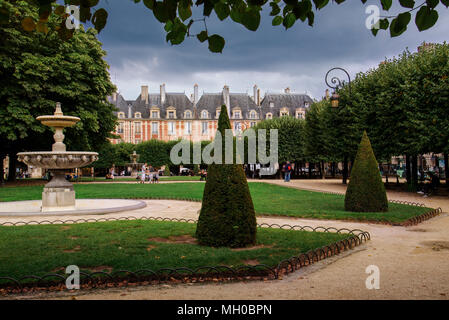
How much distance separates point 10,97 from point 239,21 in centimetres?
2217

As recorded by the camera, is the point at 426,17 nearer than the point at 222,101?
Yes

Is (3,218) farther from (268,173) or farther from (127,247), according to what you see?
(268,173)

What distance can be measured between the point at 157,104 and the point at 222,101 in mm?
11114

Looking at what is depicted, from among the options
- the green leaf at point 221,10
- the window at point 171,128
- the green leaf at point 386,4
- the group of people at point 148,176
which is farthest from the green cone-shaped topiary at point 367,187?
the window at point 171,128

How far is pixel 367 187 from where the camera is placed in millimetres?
11758

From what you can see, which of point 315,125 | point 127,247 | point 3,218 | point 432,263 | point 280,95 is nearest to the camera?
point 432,263

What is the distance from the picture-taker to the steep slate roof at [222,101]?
6519 centimetres

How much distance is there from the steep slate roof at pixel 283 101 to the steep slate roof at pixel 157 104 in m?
13.0

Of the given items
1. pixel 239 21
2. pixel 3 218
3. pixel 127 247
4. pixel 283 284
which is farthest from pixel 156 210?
pixel 239 21

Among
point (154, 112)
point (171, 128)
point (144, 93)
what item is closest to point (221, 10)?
point (171, 128)

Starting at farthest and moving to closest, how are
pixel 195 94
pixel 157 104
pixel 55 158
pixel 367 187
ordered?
1. pixel 195 94
2. pixel 157 104
3. pixel 55 158
4. pixel 367 187

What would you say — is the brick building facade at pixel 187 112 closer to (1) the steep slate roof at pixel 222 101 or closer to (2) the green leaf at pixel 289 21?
(1) the steep slate roof at pixel 222 101

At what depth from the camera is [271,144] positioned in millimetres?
42625

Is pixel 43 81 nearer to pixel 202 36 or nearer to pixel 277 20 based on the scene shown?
pixel 277 20
